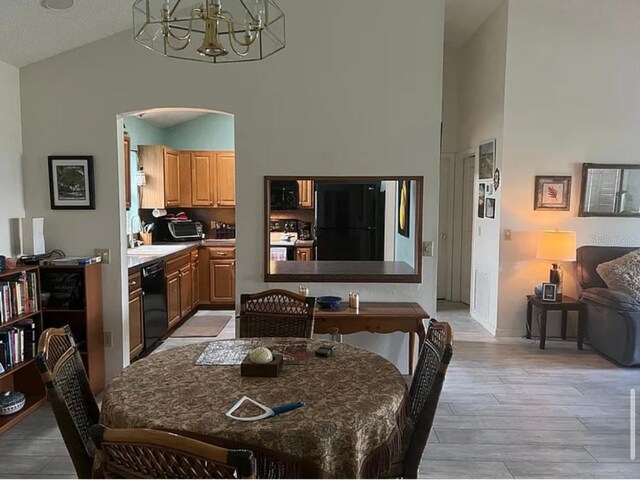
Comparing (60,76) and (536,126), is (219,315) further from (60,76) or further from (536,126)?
(536,126)

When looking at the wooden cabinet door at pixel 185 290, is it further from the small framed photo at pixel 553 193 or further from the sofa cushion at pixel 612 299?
the sofa cushion at pixel 612 299

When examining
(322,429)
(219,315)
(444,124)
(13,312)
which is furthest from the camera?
(444,124)

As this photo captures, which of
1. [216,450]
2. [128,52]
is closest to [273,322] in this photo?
[216,450]

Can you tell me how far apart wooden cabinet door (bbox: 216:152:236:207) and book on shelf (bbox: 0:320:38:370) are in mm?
3632

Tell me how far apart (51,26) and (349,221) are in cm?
366

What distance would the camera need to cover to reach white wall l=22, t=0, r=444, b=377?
3740 millimetres

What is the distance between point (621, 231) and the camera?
5.18m

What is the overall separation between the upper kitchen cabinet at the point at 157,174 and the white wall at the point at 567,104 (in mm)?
4145

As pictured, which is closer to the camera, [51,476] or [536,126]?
[51,476]

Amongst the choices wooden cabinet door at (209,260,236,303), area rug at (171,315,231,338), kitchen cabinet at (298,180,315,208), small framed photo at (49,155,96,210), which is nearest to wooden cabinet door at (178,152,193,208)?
wooden cabinet door at (209,260,236,303)

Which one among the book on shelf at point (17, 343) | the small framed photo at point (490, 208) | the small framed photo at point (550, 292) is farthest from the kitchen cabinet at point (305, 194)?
the book on shelf at point (17, 343)

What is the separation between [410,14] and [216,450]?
352 cm

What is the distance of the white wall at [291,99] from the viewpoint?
374 cm

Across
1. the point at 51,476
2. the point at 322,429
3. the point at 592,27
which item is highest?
the point at 592,27
